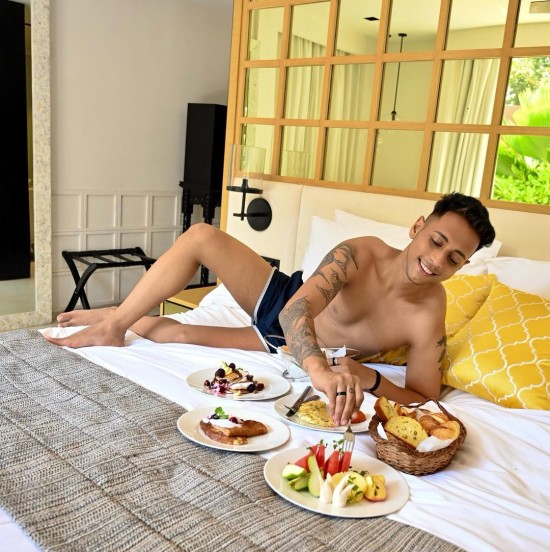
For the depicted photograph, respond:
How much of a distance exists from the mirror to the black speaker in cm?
122

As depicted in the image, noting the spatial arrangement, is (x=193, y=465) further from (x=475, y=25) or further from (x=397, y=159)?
(x=475, y=25)

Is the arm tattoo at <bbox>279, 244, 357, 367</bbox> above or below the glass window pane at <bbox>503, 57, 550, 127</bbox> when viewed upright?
below

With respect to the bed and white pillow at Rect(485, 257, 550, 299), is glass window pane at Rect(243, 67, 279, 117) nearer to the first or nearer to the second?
white pillow at Rect(485, 257, 550, 299)

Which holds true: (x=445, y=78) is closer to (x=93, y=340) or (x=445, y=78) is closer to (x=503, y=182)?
(x=503, y=182)

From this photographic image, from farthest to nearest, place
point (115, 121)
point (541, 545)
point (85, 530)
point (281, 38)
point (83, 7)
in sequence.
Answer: point (115, 121)
point (83, 7)
point (281, 38)
point (541, 545)
point (85, 530)

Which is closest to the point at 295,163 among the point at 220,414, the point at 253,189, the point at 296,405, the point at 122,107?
the point at 253,189

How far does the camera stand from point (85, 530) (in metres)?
0.98

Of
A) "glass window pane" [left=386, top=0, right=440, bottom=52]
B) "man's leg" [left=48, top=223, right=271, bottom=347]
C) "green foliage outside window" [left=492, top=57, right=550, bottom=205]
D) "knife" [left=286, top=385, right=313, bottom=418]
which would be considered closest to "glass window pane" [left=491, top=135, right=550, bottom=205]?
"green foliage outside window" [left=492, top=57, right=550, bottom=205]

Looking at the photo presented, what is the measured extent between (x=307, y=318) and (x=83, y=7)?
139 inches

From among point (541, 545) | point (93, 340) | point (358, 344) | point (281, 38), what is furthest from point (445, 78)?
point (541, 545)

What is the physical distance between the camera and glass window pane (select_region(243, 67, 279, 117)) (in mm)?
3424

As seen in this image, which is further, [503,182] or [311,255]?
[311,255]

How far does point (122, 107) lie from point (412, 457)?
3.95m

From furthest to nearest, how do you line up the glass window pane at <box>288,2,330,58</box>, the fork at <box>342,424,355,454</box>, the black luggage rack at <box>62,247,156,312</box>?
the black luggage rack at <box>62,247,156,312</box> → the glass window pane at <box>288,2,330,58</box> → the fork at <box>342,424,355,454</box>
